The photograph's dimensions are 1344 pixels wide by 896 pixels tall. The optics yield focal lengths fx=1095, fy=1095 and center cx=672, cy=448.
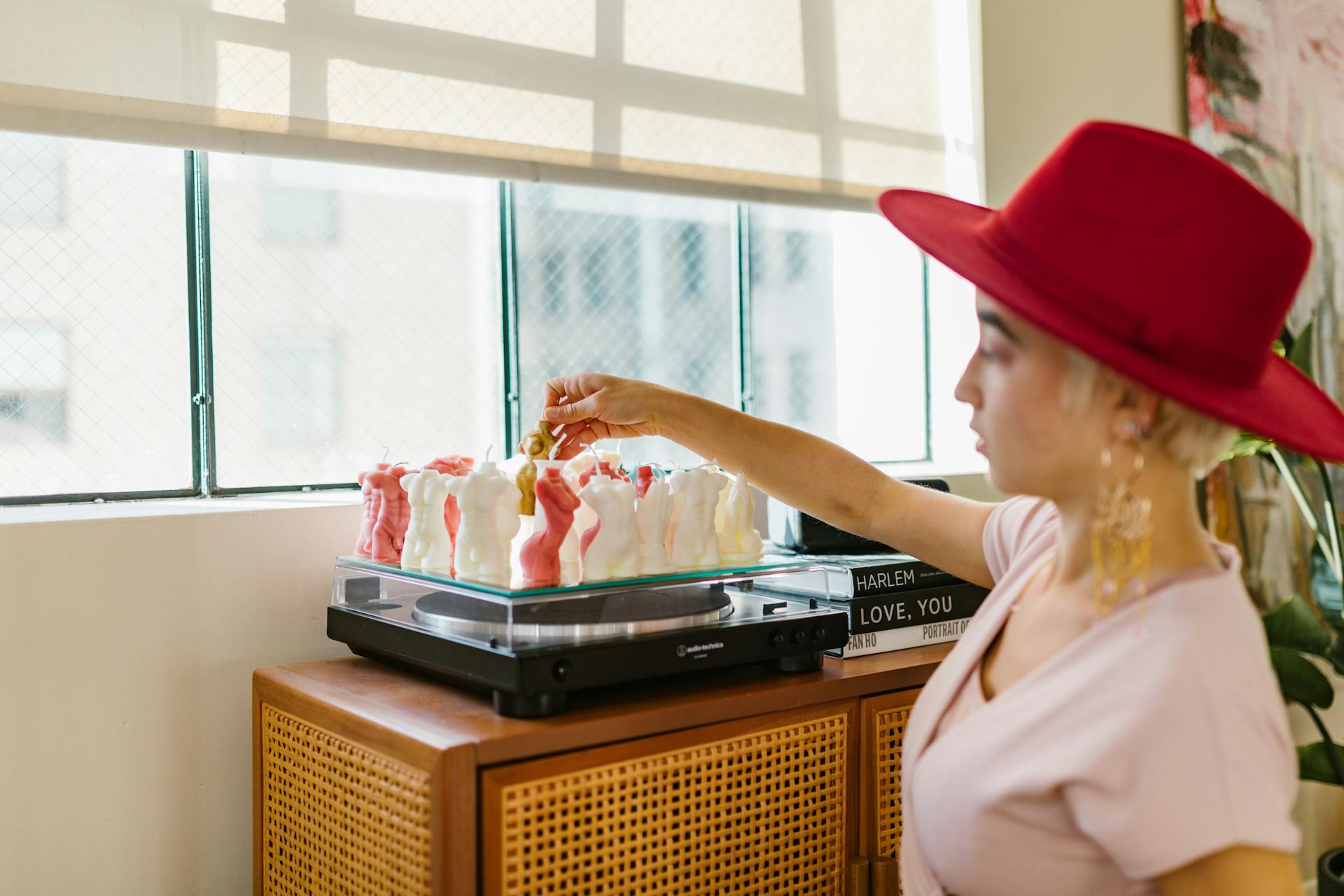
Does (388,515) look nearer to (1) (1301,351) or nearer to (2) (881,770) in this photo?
(2) (881,770)

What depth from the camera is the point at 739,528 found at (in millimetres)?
1416

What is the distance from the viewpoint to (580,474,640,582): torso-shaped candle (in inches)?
48.4

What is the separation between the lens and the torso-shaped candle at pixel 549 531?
3.91 feet

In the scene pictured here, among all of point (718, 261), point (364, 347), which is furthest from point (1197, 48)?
point (364, 347)

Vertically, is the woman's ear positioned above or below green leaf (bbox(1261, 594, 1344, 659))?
above

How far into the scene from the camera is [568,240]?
1938mm

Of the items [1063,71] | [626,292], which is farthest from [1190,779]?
[1063,71]

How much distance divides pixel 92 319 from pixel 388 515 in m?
0.50

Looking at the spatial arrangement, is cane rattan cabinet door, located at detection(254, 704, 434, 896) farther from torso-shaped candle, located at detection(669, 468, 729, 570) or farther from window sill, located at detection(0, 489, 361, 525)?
torso-shaped candle, located at detection(669, 468, 729, 570)

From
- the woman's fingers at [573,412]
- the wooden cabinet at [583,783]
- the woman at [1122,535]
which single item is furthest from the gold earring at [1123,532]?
the woman's fingers at [573,412]

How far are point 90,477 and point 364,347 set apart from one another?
0.43 metres

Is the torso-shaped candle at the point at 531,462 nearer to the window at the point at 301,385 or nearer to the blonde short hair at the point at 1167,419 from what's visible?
the window at the point at 301,385

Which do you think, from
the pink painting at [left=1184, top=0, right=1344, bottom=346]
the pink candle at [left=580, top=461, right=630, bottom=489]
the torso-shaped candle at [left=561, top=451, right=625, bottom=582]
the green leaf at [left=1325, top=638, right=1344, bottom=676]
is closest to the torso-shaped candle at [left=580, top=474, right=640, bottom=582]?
the torso-shaped candle at [left=561, top=451, right=625, bottom=582]

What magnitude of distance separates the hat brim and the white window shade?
0.88 meters
